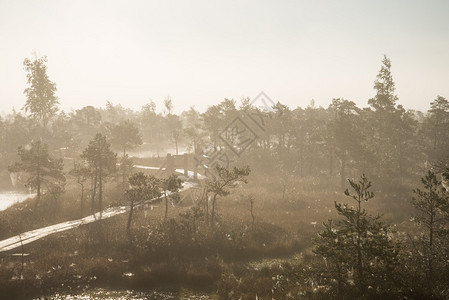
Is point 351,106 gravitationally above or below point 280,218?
above

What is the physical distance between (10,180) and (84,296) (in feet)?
149

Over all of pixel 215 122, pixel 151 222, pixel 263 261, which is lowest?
pixel 263 261

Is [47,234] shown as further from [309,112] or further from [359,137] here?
[309,112]

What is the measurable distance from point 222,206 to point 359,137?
19.0 metres

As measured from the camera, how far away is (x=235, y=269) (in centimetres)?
1524

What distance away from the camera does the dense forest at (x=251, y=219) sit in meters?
10.5

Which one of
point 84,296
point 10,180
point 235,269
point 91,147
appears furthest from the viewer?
point 10,180

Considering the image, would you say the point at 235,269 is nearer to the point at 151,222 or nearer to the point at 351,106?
the point at 151,222

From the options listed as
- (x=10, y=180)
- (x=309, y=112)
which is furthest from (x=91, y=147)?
(x=309, y=112)

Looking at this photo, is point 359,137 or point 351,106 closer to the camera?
point 359,137

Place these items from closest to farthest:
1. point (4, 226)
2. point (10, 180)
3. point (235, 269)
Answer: point (235, 269)
point (4, 226)
point (10, 180)

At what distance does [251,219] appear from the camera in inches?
903

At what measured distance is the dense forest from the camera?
10508mm

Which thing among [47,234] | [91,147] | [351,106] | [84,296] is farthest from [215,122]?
[84,296]
